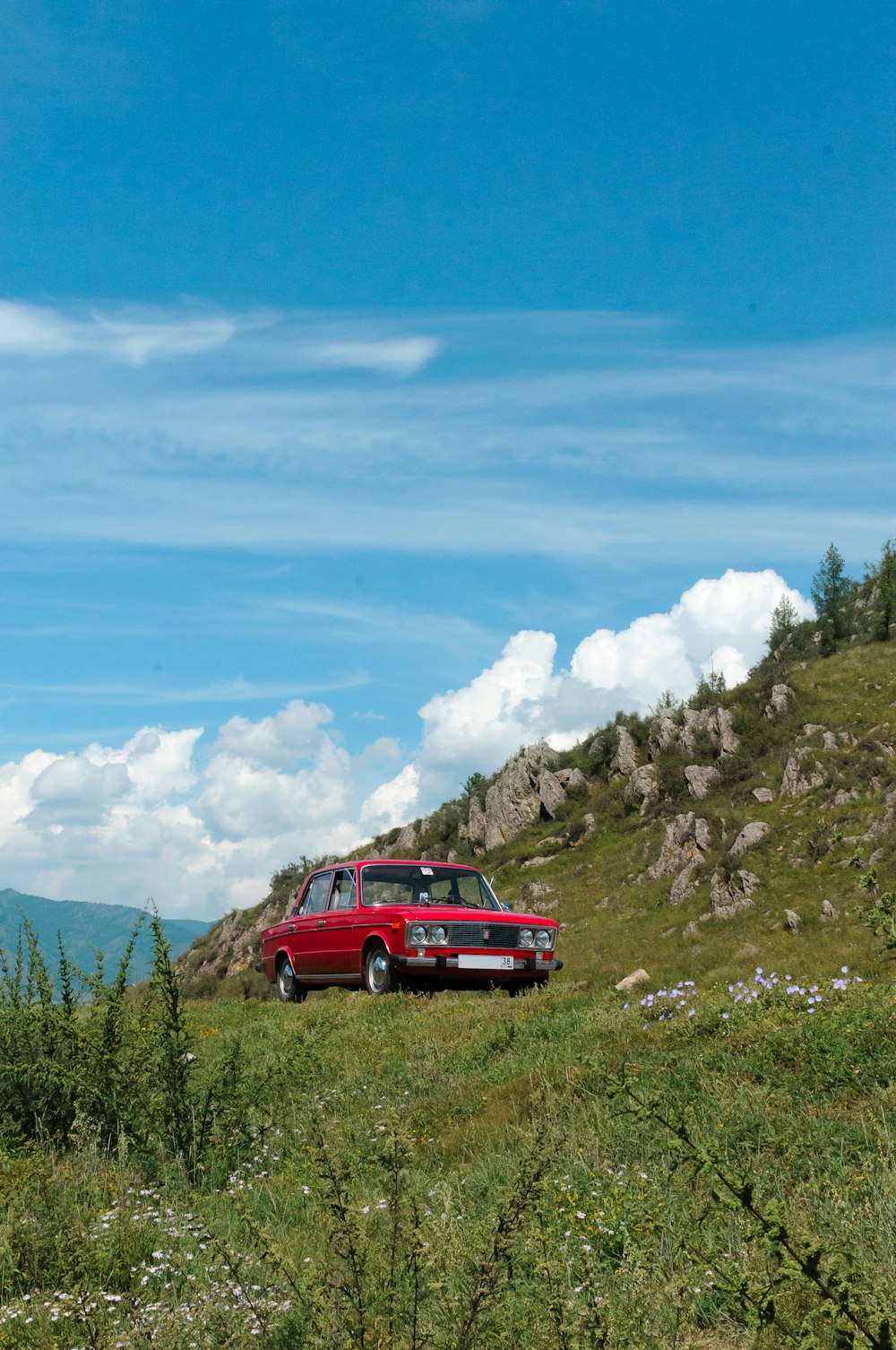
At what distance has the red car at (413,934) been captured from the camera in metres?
11.9

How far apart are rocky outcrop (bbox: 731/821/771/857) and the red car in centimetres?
1331

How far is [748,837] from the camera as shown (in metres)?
25.2

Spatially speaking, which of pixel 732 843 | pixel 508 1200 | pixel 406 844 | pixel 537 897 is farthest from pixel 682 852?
pixel 508 1200

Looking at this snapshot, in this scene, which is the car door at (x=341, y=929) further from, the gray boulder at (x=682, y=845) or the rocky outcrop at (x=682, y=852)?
the gray boulder at (x=682, y=845)

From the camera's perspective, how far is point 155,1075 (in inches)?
253

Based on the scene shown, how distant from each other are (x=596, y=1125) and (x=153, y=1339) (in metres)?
2.64

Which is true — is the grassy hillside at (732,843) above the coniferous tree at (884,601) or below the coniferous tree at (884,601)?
below

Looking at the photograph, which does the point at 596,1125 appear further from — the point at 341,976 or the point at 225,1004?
the point at 225,1004

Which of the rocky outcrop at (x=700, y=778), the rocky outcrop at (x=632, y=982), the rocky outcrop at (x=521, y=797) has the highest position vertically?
the rocky outcrop at (x=521, y=797)

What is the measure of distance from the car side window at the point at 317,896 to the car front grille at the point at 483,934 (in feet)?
8.85

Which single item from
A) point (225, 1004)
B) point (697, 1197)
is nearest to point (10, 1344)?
point (697, 1197)

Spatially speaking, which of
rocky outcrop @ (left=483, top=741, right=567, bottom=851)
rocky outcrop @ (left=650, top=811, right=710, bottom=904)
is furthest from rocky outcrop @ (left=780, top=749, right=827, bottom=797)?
rocky outcrop @ (left=483, top=741, right=567, bottom=851)

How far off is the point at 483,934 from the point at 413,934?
0.93m

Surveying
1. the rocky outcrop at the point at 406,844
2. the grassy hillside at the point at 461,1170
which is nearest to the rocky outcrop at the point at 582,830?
the rocky outcrop at the point at 406,844
